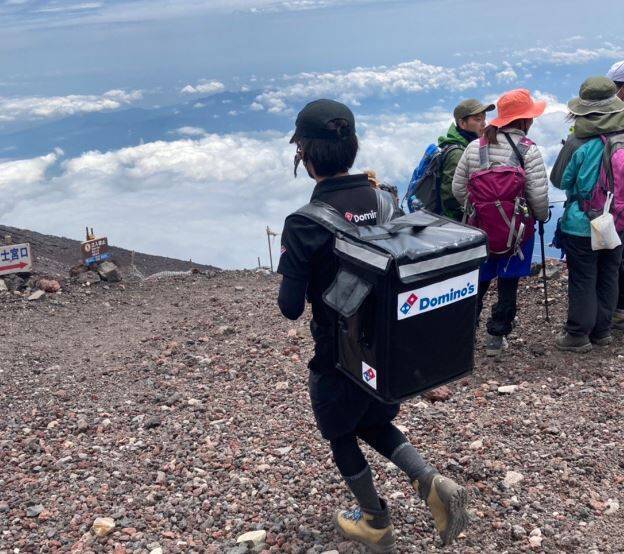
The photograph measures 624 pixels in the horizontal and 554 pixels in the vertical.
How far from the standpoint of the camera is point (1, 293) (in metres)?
10.5

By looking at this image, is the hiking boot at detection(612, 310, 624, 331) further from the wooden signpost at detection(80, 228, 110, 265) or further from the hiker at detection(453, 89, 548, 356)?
the wooden signpost at detection(80, 228, 110, 265)

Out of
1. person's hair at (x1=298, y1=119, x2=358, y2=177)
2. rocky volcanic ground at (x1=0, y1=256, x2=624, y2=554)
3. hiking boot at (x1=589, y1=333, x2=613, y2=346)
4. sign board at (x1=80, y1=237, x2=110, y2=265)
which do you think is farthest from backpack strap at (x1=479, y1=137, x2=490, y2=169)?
sign board at (x1=80, y1=237, x2=110, y2=265)

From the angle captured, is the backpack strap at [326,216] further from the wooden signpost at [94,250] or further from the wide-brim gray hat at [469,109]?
the wooden signpost at [94,250]

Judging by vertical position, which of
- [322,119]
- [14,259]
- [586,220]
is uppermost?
[322,119]

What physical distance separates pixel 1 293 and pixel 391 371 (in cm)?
921

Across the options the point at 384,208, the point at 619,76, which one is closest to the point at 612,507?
the point at 384,208

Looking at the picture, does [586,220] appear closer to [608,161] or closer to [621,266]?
[608,161]

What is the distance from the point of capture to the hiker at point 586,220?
18.5 feet

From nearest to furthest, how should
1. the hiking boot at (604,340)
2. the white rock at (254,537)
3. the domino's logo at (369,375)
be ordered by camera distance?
the domino's logo at (369,375)
the white rock at (254,537)
the hiking boot at (604,340)

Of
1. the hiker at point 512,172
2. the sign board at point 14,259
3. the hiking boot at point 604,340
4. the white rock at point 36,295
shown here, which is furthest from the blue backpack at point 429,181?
the sign board at point 14,259

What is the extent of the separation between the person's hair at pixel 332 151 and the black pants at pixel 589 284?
11.5 feet

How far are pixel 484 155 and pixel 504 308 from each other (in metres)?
1.50

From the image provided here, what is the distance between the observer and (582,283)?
6.02m

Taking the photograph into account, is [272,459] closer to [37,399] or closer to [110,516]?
[110,516]
